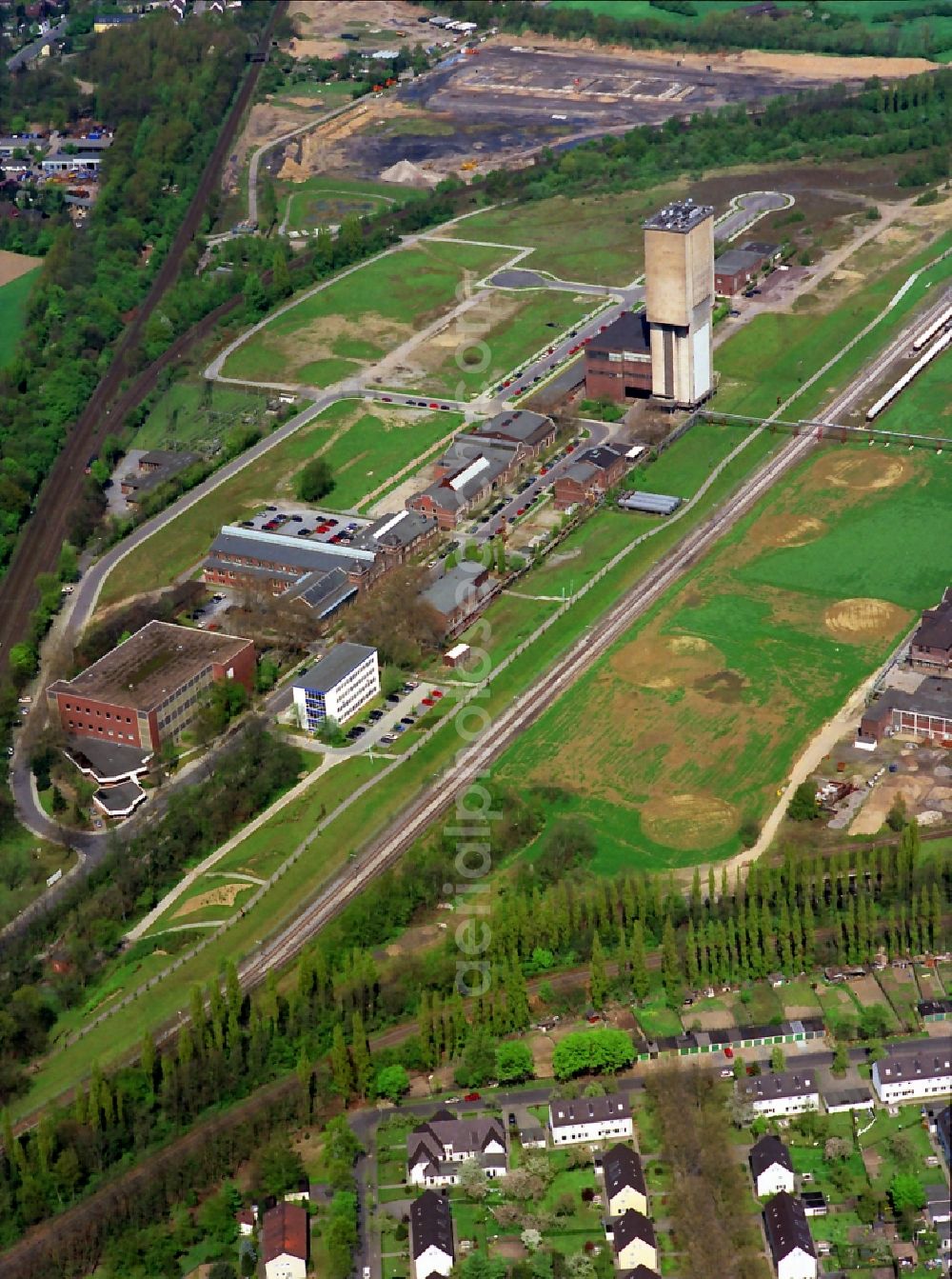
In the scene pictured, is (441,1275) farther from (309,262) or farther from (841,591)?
(309,262)

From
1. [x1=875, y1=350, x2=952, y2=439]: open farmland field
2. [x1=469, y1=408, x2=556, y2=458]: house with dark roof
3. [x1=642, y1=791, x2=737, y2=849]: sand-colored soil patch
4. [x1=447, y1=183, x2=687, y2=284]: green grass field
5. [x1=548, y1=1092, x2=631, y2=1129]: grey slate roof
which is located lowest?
[x1=642, y1=791, x2=737, y2=849]: sand-colored soil patch

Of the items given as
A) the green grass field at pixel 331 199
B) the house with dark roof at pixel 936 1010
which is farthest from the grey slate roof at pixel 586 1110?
the green grass field at pixel 331 199

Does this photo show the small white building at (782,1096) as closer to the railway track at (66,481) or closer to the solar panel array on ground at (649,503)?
the solar panel array on ground at (649,503)

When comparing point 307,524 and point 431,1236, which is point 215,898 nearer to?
point 431,1236

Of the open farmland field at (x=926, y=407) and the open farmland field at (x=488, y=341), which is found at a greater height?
the open farmland field at (x=488, y=341)

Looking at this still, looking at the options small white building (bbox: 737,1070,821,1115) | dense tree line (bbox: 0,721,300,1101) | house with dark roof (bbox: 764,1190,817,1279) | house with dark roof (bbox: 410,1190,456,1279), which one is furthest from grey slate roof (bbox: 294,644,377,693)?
house with dark roof (bbox: 764,1190,817,1279)

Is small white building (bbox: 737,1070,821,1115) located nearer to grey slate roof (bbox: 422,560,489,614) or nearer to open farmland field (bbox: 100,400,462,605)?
grey slate roof (bbox: 422,560,489,614)

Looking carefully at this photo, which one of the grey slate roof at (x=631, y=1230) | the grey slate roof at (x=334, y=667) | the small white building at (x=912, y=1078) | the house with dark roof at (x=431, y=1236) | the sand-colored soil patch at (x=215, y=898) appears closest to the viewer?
the grey slate roof at (x=631, y=1230)
